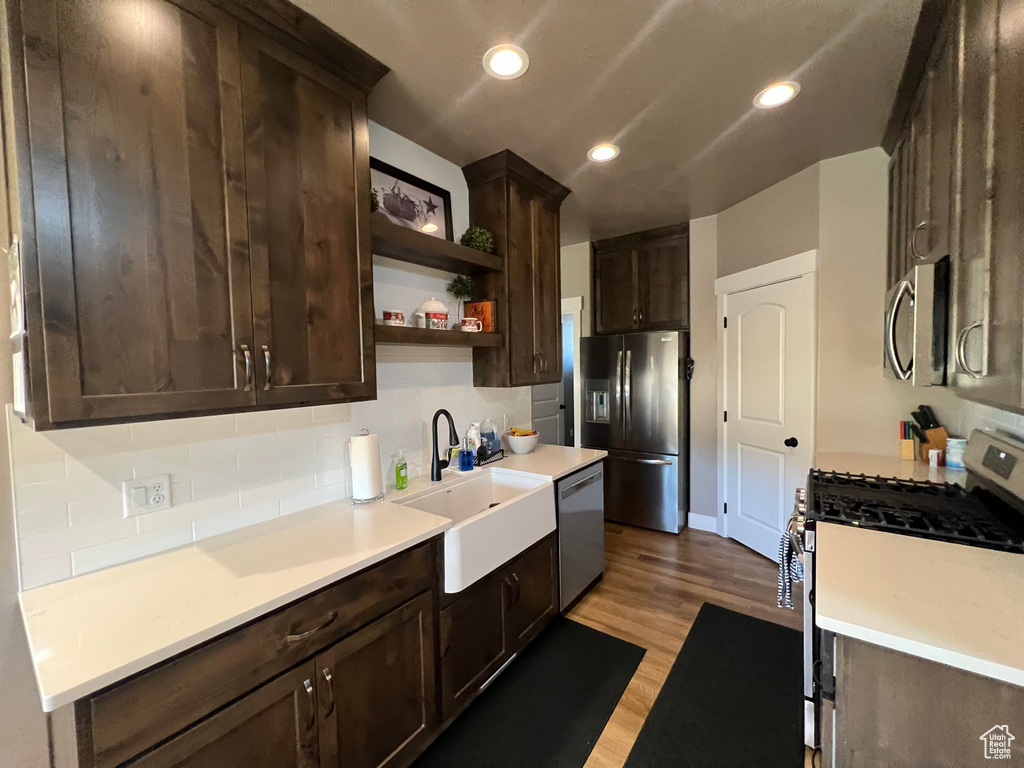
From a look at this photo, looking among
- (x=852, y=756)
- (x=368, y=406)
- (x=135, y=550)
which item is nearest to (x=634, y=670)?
(x=852, y=756)

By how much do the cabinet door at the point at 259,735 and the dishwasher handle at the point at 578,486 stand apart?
1387mm

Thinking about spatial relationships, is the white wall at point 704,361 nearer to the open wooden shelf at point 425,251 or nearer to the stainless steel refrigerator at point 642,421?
the stainless steel refrigerator at point 642,421

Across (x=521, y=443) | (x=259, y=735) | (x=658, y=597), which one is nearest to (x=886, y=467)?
(x=658, y=597)

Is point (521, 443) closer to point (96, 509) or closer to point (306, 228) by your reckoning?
point (306, 228)

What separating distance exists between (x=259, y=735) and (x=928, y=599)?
1600 millimetres

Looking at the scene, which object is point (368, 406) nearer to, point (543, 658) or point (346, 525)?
point (346, 525)

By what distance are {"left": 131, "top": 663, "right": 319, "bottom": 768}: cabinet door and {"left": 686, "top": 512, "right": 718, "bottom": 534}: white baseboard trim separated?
327cm

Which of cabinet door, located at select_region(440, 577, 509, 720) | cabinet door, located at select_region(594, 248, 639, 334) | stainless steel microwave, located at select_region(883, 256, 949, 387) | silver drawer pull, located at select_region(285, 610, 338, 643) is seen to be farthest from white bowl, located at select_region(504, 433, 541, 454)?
stainless steel microwave, located at select_region(883, 256, 949, 387)

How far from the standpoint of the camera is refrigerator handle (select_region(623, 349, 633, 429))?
3658mm

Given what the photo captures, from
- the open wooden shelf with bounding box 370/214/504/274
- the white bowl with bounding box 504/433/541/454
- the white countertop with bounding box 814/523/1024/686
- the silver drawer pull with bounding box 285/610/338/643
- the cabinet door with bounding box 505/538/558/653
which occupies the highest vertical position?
the open wooden shelf with bounding box 370/214/504/274

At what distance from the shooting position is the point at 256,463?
1591 millimetres

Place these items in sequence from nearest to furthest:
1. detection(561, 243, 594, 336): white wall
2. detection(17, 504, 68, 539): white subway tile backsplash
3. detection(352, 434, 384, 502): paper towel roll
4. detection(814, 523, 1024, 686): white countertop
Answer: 1. detection(814, 523, 1024, 686): white countertop
2. detection(17, 504, 68, 539): white subway tile backsplash
3. detection(352, 434, 384, 502): paper towel roll
4. detection(561, 243, 594, 336): white wall

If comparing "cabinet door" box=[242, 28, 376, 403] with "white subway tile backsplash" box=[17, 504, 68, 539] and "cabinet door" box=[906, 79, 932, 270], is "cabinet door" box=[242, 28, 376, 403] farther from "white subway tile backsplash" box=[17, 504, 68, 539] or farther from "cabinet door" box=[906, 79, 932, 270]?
"cabinet door" box=[906, 79, 932, 270]

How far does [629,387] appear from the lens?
3672 mm
